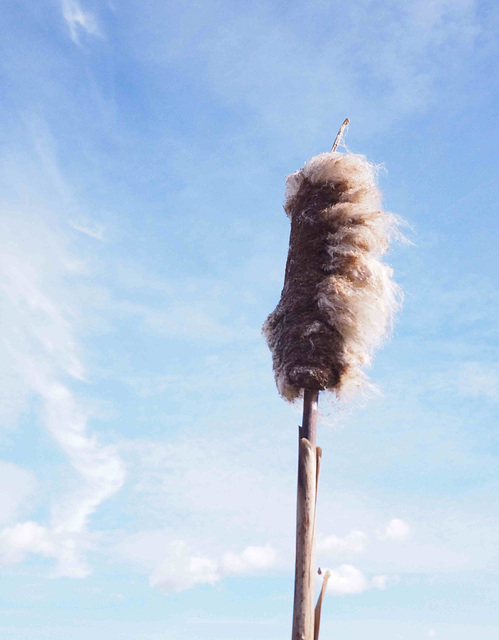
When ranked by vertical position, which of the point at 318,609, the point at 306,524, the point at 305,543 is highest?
the point at 306,524

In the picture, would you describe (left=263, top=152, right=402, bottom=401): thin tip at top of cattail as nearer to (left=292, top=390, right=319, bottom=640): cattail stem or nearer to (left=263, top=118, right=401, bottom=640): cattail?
(left=263, top=118, right=401, bottom=640): cattail

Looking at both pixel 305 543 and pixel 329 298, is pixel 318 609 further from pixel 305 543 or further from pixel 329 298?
pixel 329 298

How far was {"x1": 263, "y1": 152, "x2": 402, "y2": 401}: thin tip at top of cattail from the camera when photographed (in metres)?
7.43

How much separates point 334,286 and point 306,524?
287 cm

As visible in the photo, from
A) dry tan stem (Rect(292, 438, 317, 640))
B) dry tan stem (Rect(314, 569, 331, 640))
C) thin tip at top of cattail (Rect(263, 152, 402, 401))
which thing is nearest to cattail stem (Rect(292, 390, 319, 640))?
dry tan stem (Rect(292, 438, 317, 640))

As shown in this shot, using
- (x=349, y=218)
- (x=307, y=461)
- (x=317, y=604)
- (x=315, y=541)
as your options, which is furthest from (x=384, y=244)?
(x=317, y=604)

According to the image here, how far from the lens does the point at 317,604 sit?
259 inches

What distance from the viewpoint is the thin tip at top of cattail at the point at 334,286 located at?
7426 mm

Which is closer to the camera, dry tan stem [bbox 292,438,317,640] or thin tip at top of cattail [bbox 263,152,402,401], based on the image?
dry tan stem [bbox 292,438,317,640]

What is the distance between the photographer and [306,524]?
6.68 meters

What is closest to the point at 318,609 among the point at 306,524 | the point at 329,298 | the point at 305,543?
the point at 305,543

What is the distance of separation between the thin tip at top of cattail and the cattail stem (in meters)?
0.44

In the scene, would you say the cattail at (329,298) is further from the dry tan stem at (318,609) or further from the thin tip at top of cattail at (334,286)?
the dry tan stem at (318,609)

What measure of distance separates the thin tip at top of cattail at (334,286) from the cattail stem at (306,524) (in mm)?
439
